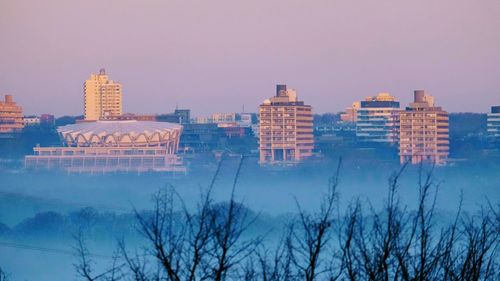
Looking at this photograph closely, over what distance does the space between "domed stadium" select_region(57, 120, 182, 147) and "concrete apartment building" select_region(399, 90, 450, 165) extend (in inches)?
283

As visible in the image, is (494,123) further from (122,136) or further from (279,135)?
(122,136)

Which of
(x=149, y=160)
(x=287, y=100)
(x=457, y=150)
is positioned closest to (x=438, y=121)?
(x=457, y=150)

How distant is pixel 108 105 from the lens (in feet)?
188

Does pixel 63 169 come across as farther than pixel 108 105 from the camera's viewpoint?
No

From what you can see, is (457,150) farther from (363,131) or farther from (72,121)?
(72,121)

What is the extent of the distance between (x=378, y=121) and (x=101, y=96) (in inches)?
435

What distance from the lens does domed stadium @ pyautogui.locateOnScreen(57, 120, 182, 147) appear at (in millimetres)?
50375

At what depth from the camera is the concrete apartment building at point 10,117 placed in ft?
177

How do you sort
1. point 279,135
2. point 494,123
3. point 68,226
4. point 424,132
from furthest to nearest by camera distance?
point 494,123, point 279,135, point 424,132, point 68,226

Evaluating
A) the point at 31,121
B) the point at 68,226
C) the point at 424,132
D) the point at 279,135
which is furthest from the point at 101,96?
the point at 68,226

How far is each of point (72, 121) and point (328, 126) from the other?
900 cm

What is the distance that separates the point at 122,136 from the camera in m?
50.8

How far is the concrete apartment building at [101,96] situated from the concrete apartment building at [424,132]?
11.4 m

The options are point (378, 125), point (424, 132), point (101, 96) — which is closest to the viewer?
point (424, 132)
